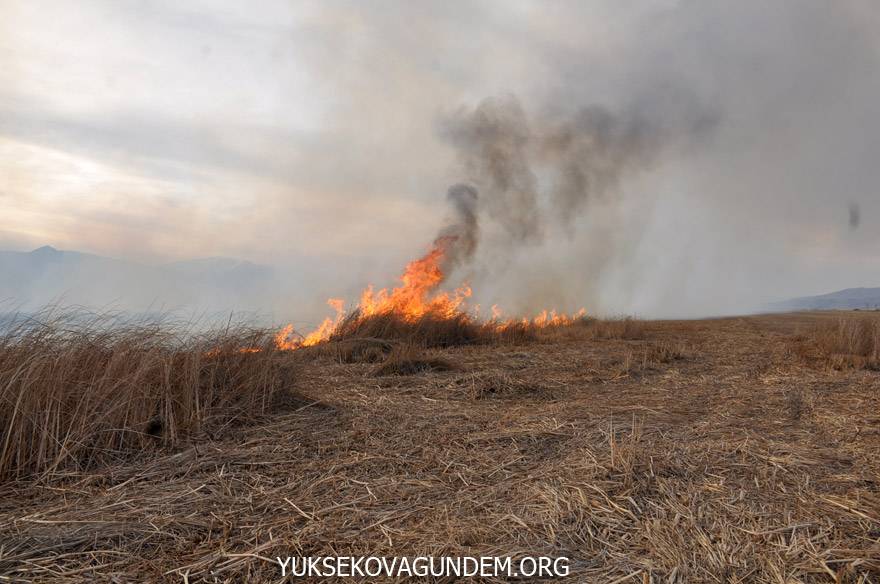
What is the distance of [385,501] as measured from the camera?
10.4 ft

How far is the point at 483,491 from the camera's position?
3.30 m

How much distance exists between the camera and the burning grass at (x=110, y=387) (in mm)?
3760

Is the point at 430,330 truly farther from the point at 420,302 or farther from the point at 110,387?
the point at 110,387

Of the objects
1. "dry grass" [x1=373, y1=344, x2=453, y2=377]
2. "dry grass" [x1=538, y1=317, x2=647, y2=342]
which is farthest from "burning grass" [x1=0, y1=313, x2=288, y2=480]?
"dry grass" [x1=538, y1=317, x2=647, y2=342]

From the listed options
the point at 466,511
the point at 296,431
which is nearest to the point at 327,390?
the point at 296,431

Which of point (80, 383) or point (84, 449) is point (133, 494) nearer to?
point (84, 449)

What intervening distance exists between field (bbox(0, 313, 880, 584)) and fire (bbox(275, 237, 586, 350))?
3.84m

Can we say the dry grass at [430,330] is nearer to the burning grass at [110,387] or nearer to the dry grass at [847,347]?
the burning grass at [110,387]

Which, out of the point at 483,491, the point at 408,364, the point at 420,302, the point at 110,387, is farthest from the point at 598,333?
the point at 110,387

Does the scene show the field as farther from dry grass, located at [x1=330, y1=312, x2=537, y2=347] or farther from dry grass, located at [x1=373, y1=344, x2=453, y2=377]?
dry grass, located at [x1=330, y1=312, x2=537, y2=347]

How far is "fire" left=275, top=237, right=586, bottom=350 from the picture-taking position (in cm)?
1185

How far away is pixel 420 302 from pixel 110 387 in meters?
9.91

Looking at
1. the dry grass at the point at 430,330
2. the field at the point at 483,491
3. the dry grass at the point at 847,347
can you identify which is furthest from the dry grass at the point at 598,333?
the field at the point at 483,491

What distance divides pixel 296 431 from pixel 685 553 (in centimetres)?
313
